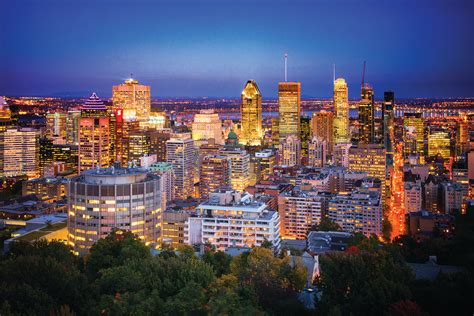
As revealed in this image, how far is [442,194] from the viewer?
23406 millimetres

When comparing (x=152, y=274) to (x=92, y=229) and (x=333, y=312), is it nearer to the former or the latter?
(x=333, y=312)

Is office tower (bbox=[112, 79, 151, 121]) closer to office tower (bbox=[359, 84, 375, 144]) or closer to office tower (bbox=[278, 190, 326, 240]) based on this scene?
office tower (bbox=[359, 84, 375, 144])

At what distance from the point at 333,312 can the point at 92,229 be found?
8.13 meters

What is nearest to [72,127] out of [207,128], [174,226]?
[207,128]

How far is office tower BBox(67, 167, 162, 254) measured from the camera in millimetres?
13578

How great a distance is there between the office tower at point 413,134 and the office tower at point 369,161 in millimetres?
7935

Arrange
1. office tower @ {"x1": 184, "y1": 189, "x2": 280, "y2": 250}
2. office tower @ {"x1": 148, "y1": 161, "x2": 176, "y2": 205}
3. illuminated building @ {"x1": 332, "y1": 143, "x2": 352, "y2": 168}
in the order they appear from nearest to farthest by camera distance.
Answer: office tower @ {"x1": 184, "y1": 189, "x2": 280, "y2": 250}
office tower @ {"x1": 148, "y1": 161, "x2": 176, "y2": 205}
illuminated building @ {"x1": 332, "y1": 143, "x2": 352, "y2": 168}

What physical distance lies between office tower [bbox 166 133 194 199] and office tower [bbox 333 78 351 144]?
1842 centimetres

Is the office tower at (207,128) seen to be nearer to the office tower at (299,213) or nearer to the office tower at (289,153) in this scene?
the office tower at (289,153)

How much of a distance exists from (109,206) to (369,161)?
60.0 ft

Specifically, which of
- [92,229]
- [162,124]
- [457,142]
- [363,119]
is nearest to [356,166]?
[457,142]

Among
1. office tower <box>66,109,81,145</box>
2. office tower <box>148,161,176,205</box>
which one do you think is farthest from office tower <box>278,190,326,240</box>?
office tower <box>66,109,81,145</box>

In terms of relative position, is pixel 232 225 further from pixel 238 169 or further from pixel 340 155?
pixel 340 155

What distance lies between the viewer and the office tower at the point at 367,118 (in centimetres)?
4012
